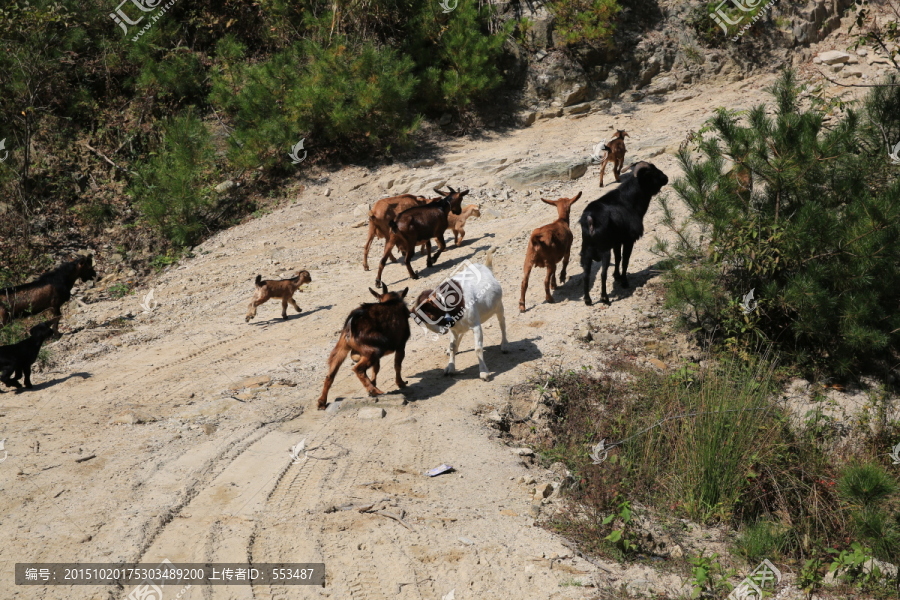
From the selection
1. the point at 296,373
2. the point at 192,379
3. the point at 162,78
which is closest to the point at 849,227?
the point at 296,373

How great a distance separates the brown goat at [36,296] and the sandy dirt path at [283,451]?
0.67 m

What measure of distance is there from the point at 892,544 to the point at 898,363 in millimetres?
4878

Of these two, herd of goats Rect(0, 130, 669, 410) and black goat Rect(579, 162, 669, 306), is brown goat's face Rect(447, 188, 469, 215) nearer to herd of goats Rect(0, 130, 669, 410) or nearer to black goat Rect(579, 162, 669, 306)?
herd of goats Rect(0, 130, 669, 410)

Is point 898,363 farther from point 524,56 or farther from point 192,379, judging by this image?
point 524,56

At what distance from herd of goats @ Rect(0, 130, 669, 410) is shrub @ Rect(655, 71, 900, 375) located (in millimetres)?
1044

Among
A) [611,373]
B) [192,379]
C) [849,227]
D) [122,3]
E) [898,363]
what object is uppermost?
[122,3]

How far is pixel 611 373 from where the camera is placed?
9.47 meters

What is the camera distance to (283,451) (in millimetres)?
7223

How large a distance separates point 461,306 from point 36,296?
26.0ft

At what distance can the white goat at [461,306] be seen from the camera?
29.1ft

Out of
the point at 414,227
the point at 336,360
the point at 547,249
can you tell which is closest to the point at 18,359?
the point at 336,360

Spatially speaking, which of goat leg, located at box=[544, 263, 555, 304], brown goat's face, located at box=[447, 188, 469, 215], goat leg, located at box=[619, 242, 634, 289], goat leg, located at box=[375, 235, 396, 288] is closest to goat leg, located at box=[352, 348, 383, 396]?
goat leg, located at box=[544, 263, 555, 304]

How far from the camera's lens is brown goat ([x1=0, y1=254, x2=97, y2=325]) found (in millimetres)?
12477

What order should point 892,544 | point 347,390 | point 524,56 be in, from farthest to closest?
point 524,56 → point 347,390 → point 892,544
